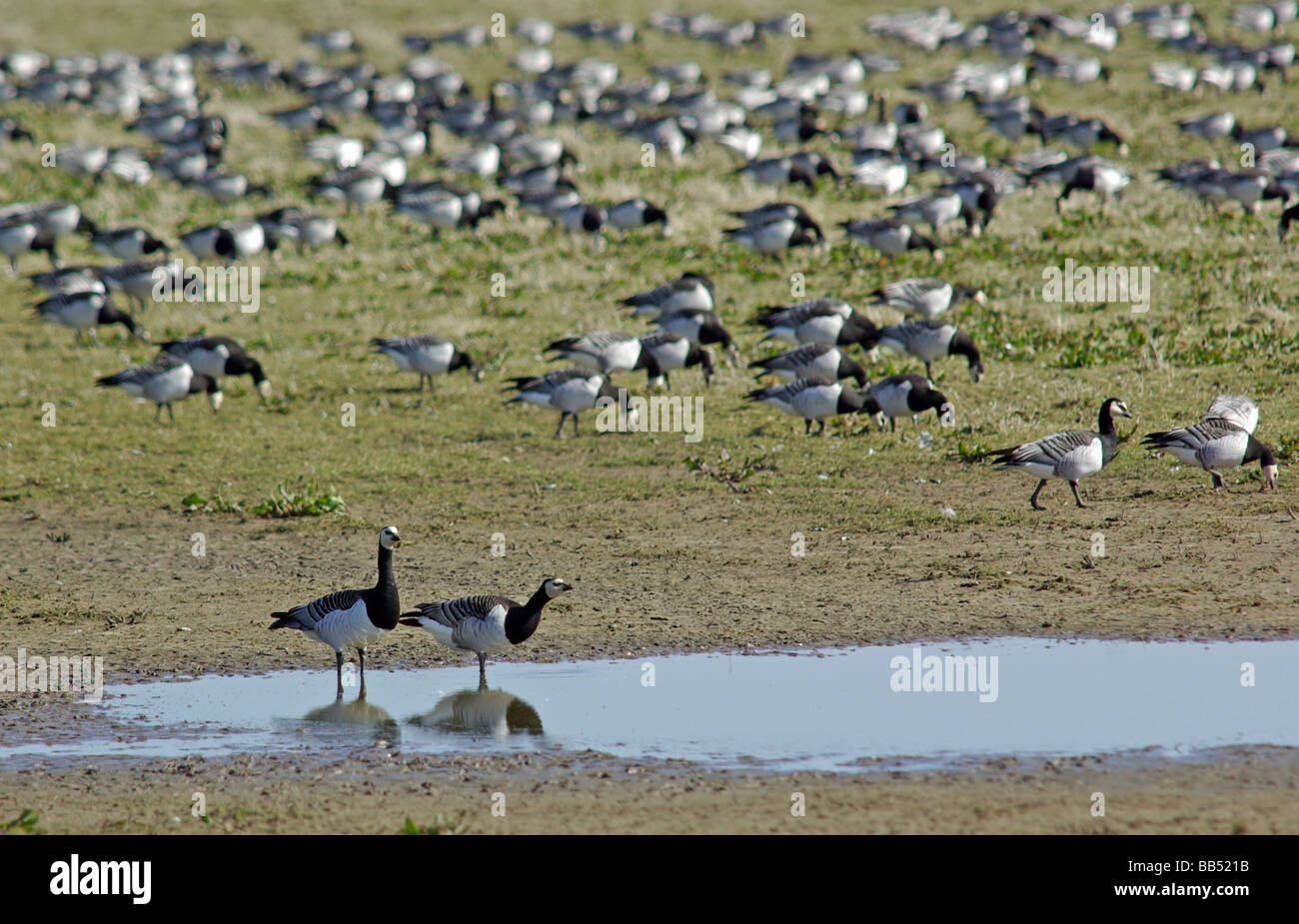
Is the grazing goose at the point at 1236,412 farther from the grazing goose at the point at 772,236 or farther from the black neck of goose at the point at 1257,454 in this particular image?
the grazing goose at the point at 772,236

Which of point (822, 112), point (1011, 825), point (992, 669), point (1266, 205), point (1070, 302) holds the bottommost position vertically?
point (1011, 825)

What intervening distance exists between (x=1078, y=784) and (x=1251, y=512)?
695 cm

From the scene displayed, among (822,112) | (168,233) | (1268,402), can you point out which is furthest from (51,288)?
(822,112)

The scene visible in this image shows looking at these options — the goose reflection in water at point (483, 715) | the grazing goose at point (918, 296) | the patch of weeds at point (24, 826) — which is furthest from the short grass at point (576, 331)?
the patch of weeds at point (24, 826)

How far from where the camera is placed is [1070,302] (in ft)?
73.6

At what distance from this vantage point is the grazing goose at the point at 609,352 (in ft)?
65.6

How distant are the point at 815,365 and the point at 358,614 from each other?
9451 millimetres

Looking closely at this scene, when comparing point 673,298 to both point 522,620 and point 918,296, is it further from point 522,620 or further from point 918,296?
point 522,620

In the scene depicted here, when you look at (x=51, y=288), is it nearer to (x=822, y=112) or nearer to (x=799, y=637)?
(x=799, y=637)

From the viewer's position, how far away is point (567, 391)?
60.6 ft

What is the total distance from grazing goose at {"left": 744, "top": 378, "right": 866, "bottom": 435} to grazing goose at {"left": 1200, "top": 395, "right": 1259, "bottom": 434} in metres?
4.24

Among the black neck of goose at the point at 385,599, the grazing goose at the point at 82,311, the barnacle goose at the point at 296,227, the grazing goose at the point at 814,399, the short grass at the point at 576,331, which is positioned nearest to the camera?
the black neck of goose at the point at 385,599

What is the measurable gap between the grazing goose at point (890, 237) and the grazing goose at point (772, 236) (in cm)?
91

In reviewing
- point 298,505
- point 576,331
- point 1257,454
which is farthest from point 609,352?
point 1257,454
